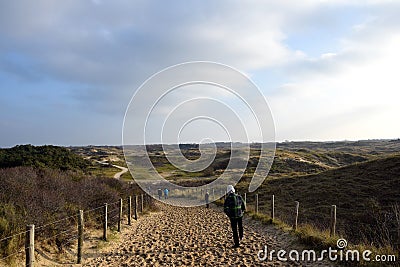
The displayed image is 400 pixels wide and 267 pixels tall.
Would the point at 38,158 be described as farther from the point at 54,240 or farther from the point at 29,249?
the point at 29,249

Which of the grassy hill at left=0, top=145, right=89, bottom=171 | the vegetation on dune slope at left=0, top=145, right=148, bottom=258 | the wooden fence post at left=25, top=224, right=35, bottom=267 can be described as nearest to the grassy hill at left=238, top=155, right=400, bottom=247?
the vegetation on dune slope at left=0, top=145, right=148, bottom=258

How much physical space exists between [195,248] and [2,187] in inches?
232

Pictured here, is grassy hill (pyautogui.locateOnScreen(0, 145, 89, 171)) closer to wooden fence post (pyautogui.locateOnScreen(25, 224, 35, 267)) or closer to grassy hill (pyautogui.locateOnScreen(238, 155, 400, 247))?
wooden fence post (pyautogui.locateOnScreen(25, 224, 35, 267))

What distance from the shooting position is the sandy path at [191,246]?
333 inches

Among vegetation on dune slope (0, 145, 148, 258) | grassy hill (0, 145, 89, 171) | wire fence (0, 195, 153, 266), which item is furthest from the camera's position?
grassy hill (0, 145, 89, 171)

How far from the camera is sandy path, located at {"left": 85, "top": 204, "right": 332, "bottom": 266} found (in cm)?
846

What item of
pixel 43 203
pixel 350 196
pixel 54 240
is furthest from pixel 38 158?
pixel 350 196

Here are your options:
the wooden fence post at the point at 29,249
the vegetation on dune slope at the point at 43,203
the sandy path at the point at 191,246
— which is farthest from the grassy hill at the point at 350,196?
the wooden fence post at the point at 29,249

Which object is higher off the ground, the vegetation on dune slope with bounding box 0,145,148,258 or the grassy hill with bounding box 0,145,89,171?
the grassy hill with bounding box 0,145,89,171

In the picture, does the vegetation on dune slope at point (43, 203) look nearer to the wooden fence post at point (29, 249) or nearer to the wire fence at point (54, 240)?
the wire fence at point (54, 240)

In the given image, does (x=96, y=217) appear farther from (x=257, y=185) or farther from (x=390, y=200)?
(x=257, y=185)

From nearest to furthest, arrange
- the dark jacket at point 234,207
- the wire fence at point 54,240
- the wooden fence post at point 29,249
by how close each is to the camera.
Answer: the wooden fence post at point 29,249 → the wire fence at point 54,240 → the dark jacket at point 234,207

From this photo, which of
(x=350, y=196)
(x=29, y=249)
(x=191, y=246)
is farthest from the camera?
(x=350, y=196)

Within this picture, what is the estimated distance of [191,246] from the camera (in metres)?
10.4
